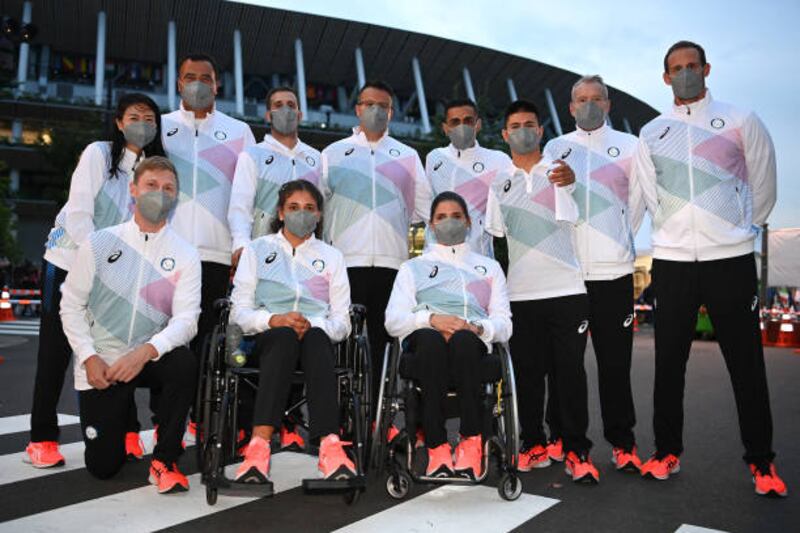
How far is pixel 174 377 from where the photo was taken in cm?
376

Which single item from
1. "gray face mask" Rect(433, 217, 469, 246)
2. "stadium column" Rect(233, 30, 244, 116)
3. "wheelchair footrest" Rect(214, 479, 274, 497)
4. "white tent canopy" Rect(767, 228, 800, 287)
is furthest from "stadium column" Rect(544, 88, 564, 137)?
"wheelchair footrest" Rect(214, 479, 274, 497)

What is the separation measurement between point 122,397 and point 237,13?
127ft

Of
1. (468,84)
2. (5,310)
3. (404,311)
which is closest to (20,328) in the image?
(5,310)

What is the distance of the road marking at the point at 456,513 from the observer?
10.6 ft

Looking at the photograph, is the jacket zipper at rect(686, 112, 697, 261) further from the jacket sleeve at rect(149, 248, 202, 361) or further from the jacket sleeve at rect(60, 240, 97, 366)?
the jacket sleeve at rect(60, 240, 97, 366)

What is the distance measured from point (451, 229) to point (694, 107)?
174 centimetres

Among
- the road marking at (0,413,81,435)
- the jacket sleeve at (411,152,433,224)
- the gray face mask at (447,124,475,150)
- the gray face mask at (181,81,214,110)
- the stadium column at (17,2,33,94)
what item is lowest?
the road marking at (0,413,81,435)

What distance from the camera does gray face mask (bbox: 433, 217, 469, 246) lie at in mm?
4355

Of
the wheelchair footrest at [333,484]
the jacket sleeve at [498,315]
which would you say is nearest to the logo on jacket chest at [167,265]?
the wheelchair footrest at [333,484]

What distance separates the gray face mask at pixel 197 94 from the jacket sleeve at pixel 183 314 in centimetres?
128

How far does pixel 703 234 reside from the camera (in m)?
4.20

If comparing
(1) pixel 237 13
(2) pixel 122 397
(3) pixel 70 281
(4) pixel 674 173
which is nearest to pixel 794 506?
(4) pixel 674 173

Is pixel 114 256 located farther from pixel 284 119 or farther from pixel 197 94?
pixel 284 119

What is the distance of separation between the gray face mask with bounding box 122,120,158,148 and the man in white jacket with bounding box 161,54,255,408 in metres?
0.32
